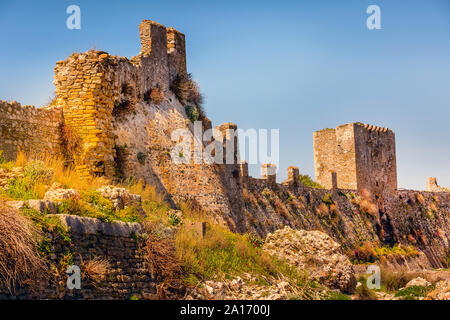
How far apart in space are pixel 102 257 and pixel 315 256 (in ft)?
24.2

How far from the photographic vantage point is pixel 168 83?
736 inches

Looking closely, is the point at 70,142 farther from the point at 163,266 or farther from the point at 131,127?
the point at 163,266

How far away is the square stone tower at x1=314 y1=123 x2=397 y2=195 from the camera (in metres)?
37.7

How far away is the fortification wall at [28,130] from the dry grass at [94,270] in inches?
172

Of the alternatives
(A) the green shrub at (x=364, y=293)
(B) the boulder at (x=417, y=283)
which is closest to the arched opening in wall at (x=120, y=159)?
(A) the green shrub at (x=364, y=293)

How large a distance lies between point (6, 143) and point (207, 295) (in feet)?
18.4

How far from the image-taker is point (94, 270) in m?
10.4

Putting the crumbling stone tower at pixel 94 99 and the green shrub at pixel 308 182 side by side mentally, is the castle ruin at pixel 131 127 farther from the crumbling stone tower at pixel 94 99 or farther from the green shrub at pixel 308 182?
the green shrub at pixel 308 182

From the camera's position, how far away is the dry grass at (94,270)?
10.3 m

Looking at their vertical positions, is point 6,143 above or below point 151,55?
below

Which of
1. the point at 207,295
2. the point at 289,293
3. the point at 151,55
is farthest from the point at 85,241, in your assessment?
the point at 151,55

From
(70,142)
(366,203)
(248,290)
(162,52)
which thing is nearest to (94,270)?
(248,290)

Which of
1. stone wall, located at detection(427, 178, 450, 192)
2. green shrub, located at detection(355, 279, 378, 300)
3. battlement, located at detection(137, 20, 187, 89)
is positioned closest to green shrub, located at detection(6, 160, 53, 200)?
battlement, located at detection(137, 20, 187, 89)
